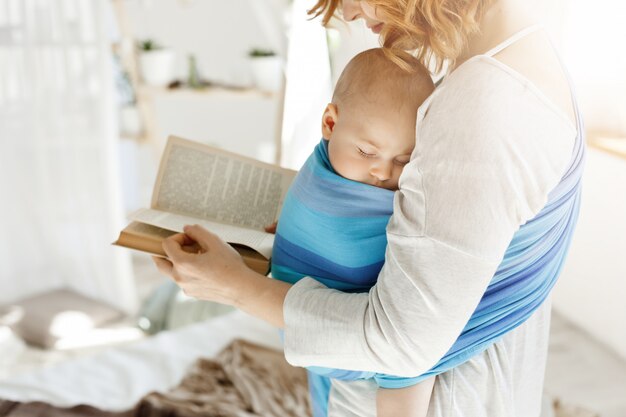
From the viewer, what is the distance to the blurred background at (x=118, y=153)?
2.05 m

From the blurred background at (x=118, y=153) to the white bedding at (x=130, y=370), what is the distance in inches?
18.8

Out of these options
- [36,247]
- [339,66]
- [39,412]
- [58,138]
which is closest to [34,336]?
[36,247]

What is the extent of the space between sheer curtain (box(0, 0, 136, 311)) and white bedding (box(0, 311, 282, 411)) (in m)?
1.02

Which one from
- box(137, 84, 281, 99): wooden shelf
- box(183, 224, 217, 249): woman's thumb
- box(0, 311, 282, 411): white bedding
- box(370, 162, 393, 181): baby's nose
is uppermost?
box(370, 162, 393, 181): baby's nose

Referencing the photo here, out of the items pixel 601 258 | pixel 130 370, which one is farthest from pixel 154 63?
pixel 601 258

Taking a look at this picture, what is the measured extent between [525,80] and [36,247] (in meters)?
3.07

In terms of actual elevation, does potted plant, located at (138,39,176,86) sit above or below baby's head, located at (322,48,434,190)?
below

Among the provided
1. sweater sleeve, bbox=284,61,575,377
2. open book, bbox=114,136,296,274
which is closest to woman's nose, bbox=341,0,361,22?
sweater sleeve, bbox=284,61,575,377

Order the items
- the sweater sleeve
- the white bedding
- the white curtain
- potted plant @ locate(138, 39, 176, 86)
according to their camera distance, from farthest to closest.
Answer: potted plant @ locate(138, 39, 176, 86)
the white curtain
the white bedding
the sweater sleeve

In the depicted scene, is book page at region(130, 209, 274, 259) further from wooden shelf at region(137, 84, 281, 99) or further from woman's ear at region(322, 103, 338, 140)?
wooden shelf at region(137, 84, 281, 99)

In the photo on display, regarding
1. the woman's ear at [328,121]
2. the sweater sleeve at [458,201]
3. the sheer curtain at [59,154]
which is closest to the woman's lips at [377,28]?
the woman's ear at [328,121]

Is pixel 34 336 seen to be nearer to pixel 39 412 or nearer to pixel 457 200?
pixel 39 412

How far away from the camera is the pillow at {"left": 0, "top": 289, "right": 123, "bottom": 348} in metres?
2.96

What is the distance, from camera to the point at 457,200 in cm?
67
